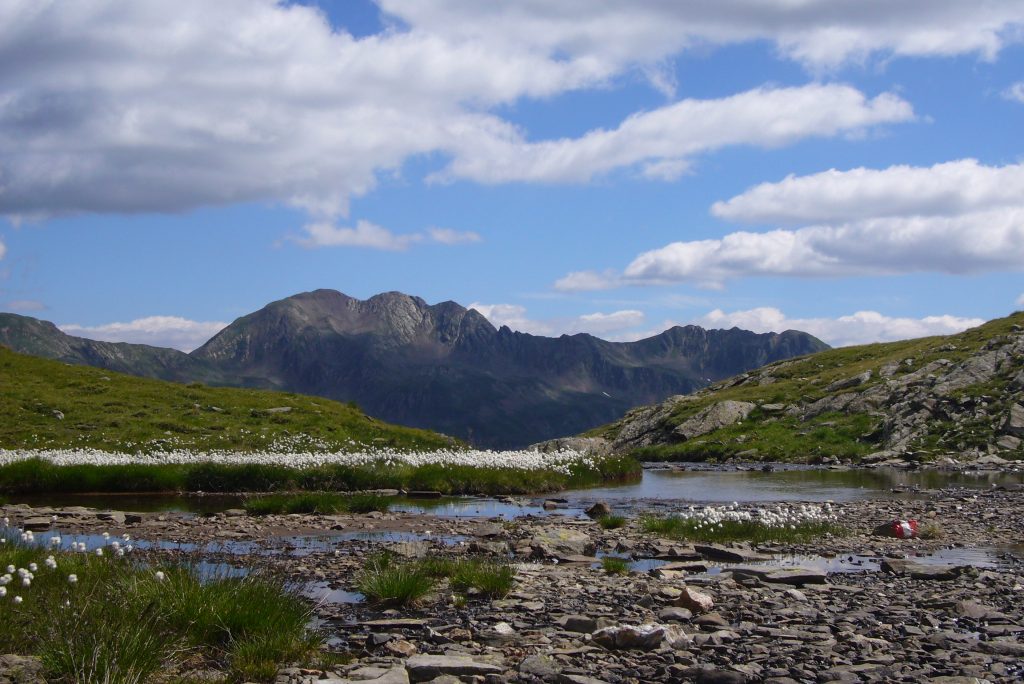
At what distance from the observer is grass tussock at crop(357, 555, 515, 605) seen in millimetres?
13312

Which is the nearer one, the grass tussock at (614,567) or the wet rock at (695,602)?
the wet rock at (695,602)


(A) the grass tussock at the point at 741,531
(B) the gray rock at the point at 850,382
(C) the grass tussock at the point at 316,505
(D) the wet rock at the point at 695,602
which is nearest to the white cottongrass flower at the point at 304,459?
(C) the grass tussock at the point at 316,505

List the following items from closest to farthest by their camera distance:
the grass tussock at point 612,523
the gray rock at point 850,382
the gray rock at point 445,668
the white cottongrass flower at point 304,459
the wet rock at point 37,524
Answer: the gray rock at point 445,668, the wet rock at point 37,524, the grass tussock at point 612,523, the white cottongrass flower at point 304,459, the gray rock at point 850,382

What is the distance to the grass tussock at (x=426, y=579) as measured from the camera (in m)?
13.3

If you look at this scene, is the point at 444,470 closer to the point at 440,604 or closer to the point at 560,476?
the point at 560,476

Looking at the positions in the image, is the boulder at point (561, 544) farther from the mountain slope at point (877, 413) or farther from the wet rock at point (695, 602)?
the mountain slope at point (877, 413)

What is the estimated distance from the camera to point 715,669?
Answer: 373 inches

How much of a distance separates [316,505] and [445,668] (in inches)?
688

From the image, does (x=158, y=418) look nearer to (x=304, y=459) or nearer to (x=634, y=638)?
(x=304, y=459)

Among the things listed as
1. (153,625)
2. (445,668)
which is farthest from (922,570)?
(153,625)

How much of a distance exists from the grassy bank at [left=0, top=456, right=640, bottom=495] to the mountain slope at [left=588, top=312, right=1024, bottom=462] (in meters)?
33.4

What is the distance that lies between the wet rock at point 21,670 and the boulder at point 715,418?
72.6 m

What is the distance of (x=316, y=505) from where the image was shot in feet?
85.8

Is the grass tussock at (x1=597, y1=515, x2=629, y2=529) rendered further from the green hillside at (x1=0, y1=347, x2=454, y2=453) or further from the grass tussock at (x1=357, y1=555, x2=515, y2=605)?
the green hillside at (x1=0, y1=347, x2=454, y2=453)
